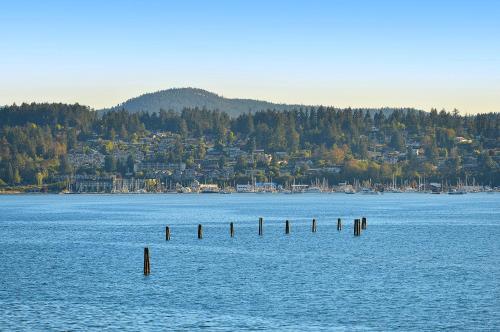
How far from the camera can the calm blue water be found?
52906 millimetres

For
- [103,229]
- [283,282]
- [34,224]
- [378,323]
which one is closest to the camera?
[378,323]

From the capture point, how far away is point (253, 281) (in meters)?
67.6

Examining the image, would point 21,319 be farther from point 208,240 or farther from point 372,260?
point 208,240

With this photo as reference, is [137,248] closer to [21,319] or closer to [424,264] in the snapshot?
[424,264]

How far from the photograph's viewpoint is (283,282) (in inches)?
2635

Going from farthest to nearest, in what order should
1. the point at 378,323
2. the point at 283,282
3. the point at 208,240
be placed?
1. the point at 208,240
2. the point at 283,282
3. the point at 378,323

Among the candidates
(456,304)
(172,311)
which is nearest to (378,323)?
(456,304)

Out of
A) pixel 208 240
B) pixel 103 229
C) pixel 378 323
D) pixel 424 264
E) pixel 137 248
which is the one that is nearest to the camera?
pixel 378 323

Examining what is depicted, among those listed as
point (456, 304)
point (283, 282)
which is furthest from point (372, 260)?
point (456, 304)

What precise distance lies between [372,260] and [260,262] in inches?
393

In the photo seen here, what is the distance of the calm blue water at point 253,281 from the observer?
52.9m

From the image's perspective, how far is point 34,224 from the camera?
470 feet

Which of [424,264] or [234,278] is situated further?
[424,264]

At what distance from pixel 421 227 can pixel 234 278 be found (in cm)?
6824
